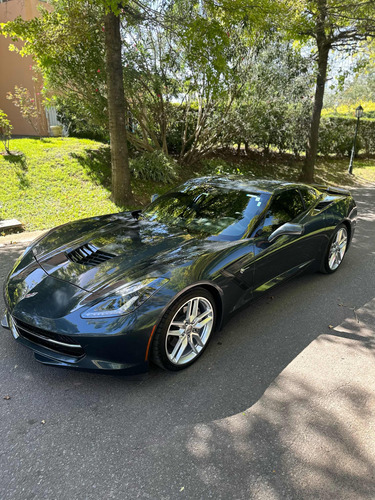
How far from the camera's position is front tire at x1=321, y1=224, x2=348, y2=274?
14.6ft

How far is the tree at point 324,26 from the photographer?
374 inches

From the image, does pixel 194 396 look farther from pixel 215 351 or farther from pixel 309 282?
pixel 309 282

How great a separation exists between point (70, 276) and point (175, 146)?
379 inches

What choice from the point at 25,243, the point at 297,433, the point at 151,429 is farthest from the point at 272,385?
the point at 25,243

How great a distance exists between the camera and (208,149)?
36.6 feet

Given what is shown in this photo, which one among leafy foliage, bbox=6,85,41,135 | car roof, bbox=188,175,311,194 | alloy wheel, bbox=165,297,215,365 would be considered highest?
leafy foliage, bbox=6,85,41,135

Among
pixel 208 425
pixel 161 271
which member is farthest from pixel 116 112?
pixel 208 425

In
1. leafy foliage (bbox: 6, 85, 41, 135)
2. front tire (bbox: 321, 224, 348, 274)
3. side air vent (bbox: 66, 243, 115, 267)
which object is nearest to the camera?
side air vent (bbox: 66, 243, 115, 267)

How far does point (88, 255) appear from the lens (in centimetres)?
298

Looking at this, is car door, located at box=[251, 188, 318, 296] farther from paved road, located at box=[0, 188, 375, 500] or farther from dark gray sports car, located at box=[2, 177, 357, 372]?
paved road, located at box=[0, 188, 375, 500]

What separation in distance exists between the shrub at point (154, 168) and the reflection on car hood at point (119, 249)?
5.85 metres

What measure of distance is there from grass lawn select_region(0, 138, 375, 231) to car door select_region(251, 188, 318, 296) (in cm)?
454

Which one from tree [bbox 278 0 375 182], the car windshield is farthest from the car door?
tree [bbox 278 0 375 182]

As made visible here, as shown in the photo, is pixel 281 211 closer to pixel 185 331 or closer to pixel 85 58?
pixel 185 331
